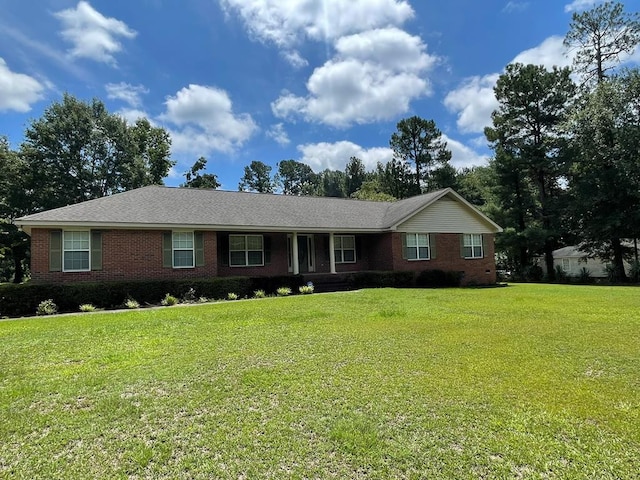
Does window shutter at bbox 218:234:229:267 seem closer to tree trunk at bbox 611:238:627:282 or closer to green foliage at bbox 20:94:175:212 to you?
green foliage at bbox 20:94:175:212

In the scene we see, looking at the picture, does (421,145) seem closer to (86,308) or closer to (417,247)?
(417,247)

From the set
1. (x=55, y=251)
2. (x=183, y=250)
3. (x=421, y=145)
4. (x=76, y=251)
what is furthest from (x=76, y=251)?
(x=421, y=145)

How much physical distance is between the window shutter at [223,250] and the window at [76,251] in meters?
4.97

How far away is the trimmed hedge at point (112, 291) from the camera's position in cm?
1104

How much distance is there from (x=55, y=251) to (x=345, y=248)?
12.6 metres

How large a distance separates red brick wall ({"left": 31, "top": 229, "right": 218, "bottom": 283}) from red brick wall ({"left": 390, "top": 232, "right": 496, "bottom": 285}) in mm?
9532

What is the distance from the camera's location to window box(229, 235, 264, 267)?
16500 mm

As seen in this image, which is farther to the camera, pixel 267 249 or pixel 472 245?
pixel 472 245

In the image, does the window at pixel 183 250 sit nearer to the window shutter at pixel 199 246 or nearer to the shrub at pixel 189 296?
the window shutter at pixel 199 246

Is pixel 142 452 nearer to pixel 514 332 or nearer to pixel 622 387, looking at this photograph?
pixel 622 387

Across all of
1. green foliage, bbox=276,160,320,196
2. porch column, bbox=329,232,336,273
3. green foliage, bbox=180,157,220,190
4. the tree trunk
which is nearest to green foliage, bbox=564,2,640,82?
the tree trunk

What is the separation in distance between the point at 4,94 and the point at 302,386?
109 ft

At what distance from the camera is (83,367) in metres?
5.21

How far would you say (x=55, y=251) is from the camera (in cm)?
1258
